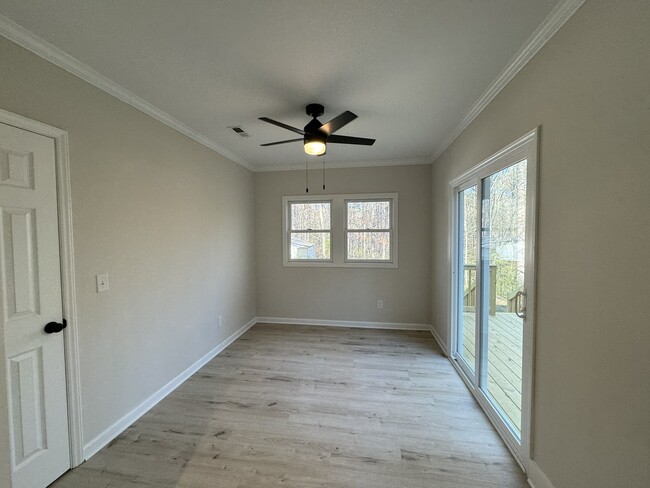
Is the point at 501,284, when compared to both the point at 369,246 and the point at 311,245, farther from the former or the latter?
the point at 311,245

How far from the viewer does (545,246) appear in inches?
59.8

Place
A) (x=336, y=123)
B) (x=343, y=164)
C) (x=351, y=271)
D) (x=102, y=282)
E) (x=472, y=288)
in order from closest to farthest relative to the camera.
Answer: (x=102, y=282) < (x=336, y=123) < (x=472, y=288) < (x=343, y=164) < (x=351, y=271)

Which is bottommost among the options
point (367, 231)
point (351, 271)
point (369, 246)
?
point (351, 271)

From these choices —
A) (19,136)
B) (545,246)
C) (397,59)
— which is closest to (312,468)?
(545,246)

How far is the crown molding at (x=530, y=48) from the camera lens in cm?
130

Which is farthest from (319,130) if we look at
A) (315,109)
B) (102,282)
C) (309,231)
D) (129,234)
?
(309,231)

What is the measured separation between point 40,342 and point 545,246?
303 cm

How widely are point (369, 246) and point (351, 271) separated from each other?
51cm

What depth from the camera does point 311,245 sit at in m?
4.57

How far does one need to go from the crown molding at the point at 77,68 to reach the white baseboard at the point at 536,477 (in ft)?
12.6

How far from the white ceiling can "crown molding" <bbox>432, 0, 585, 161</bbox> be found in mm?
36

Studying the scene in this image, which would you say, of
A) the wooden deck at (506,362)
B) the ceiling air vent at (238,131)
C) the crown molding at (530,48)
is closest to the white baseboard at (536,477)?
the wooden deck at (506,362)

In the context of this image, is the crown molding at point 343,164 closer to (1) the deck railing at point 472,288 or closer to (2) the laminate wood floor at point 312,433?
(1) the deck railing at point 472,288

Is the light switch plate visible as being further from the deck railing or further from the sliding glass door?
the deck railing
